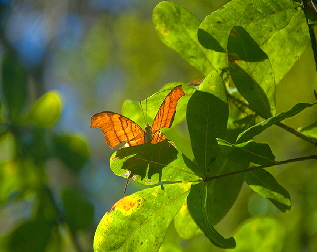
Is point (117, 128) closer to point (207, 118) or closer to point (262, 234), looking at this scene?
point (207, 118)

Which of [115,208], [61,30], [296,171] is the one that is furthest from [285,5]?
[61,30]

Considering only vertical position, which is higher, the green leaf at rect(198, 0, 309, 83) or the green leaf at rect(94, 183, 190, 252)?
the green leaf at rect(198, 0, 309, 83)

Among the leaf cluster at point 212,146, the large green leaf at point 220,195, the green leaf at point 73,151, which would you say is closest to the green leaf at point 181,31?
the leaf cluster at point 212,146

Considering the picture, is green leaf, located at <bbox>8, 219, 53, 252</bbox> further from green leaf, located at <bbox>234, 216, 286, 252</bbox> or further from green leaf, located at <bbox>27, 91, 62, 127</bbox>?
green leaf, located at <bbox>234, 216, 286, 252</bbox>

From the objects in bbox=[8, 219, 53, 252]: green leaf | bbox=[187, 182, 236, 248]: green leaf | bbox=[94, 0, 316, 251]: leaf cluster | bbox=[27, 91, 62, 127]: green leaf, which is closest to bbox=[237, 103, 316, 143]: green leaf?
bbox=[94, 0, 316, 251]: leaf cluster

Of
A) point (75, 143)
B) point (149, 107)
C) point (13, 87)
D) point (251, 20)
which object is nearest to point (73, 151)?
point (75, 143)
